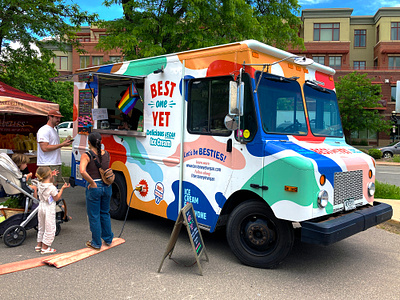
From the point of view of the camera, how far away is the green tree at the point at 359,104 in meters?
30.5

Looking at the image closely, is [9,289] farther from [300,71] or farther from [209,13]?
[209,13]

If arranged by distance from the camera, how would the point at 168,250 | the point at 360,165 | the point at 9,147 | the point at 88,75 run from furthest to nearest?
the point at 9,147 < the point at 88,75 < the point at 360,165 < the point at 168,250

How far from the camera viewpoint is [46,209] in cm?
506

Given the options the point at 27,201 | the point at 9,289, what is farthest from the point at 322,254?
the point at 27,201

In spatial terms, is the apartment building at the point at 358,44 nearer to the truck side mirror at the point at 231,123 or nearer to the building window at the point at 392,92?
the building window at the point at 392,92

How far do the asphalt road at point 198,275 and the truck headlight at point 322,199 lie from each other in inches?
36.9

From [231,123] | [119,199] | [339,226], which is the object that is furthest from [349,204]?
[119,199]

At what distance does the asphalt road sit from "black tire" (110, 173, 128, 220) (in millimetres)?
805

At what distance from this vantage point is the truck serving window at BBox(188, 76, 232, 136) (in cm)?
489

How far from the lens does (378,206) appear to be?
5.07 metres

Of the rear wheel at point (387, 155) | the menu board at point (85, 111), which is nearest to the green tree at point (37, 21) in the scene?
the menu board at point (85, 111)

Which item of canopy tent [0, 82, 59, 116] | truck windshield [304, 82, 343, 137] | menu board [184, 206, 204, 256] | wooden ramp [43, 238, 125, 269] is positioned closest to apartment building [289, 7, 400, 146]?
canopy tent [0, 82, 59, 116]

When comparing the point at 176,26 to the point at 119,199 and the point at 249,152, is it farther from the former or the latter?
the point at 249,152

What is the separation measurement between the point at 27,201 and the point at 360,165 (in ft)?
15.7
